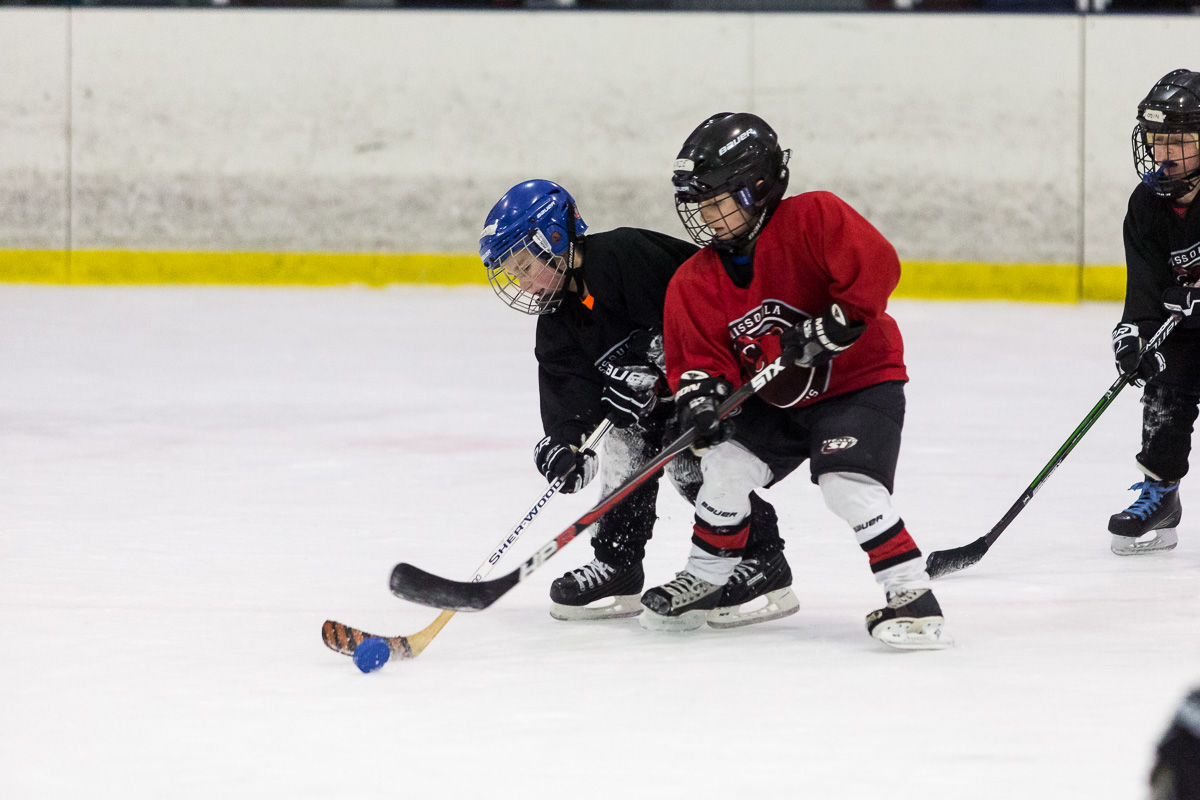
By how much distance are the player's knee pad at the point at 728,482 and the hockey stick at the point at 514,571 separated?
71 millimetres

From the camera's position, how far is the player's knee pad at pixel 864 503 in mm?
2242

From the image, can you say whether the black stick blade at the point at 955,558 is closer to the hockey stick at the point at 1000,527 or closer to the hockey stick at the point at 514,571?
the hockey stick at the point at 1000,527

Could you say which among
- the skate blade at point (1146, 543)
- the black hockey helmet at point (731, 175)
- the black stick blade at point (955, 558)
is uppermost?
the black hockey helmet at point (731, 175)

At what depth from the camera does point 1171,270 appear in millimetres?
3014

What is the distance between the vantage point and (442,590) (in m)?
2.23

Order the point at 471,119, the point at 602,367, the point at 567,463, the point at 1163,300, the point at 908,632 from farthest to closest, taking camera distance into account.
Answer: the point at 471,119 → the point at 1163,300 → the point at 602,367 → the point at 567,463 → the point at 908,632

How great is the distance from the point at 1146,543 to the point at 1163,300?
0.49 metres

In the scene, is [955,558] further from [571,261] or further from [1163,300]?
[571,261]

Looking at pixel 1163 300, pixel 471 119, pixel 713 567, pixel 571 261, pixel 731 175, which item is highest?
pixel 471 119

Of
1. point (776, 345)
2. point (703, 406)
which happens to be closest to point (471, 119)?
point (776, 345)

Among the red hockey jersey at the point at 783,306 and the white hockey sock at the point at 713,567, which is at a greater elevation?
the red hockey jersey at the point at 783,306

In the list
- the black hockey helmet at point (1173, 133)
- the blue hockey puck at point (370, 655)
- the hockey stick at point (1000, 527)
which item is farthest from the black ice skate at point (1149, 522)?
the blue hockey puck at point (370, 655)

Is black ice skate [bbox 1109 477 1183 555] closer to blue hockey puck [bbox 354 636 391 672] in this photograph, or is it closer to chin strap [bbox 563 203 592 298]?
chin strap [bbox 563 203 592 298]

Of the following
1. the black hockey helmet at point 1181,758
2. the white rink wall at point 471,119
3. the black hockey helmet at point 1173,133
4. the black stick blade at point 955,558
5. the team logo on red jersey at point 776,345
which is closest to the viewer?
the black hockey helmet at point 1181,758
